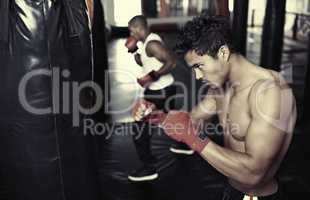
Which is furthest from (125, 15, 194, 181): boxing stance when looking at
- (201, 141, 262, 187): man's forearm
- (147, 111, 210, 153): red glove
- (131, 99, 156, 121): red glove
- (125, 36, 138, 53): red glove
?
(201, 141, 262, 187): man's forearm

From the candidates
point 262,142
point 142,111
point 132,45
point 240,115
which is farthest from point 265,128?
point 132,45

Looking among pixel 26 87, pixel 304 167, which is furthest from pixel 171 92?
pixel 26 87

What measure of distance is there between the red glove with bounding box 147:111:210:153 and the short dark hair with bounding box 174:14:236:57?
1.04 feet

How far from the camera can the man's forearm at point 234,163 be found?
1.46m

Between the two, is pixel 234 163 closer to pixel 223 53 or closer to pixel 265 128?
pixel 265 128

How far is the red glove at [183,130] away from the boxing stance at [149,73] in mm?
1109

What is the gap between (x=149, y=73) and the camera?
115 inches

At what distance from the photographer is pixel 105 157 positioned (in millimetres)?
3320

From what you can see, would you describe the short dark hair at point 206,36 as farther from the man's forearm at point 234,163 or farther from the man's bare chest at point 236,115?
the man's forearm at point 234,163

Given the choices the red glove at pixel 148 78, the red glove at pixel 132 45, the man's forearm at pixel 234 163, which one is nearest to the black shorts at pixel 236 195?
the man's forearm at pixel 234 163

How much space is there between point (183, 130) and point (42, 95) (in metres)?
0.63

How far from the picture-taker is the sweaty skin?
143 cm

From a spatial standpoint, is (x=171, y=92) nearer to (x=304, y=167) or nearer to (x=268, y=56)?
(x=304, y=167)

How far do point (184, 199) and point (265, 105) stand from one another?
1.47 meters
